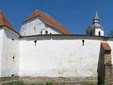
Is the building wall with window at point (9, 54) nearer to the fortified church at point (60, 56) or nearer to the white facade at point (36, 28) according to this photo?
the fortified church at point (60, 56)

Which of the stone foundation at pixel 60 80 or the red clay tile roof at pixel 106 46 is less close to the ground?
the red clay tile roof at pixel 106 46

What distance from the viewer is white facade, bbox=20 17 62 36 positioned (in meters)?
29.5

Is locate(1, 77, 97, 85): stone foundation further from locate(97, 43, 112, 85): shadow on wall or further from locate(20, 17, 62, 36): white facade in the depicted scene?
locate(20, 17, 62, 36): white facade

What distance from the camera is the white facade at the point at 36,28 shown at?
1161 inches

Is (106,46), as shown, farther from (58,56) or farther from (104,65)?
(58,56)

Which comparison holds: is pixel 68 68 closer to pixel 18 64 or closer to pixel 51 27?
pixel 18 64

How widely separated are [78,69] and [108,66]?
243cm

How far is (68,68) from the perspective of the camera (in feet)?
67.2

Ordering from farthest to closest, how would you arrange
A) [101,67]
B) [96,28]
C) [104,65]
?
[96,28], [101,67], [104,65]

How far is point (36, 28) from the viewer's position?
3012cm

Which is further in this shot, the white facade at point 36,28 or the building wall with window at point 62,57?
the white facade at point 36,28

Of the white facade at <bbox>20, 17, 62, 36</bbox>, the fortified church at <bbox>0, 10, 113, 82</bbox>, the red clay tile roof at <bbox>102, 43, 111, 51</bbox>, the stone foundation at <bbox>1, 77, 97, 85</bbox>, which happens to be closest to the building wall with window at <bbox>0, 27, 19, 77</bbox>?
the fortified church at <bbox>0, 10, 113, 82</bbox>

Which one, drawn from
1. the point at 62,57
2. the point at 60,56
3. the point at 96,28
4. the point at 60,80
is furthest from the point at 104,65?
the point at 96,28

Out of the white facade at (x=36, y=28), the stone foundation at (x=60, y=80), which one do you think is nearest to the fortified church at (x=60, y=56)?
the stone foundation at (x=60, y=80)
